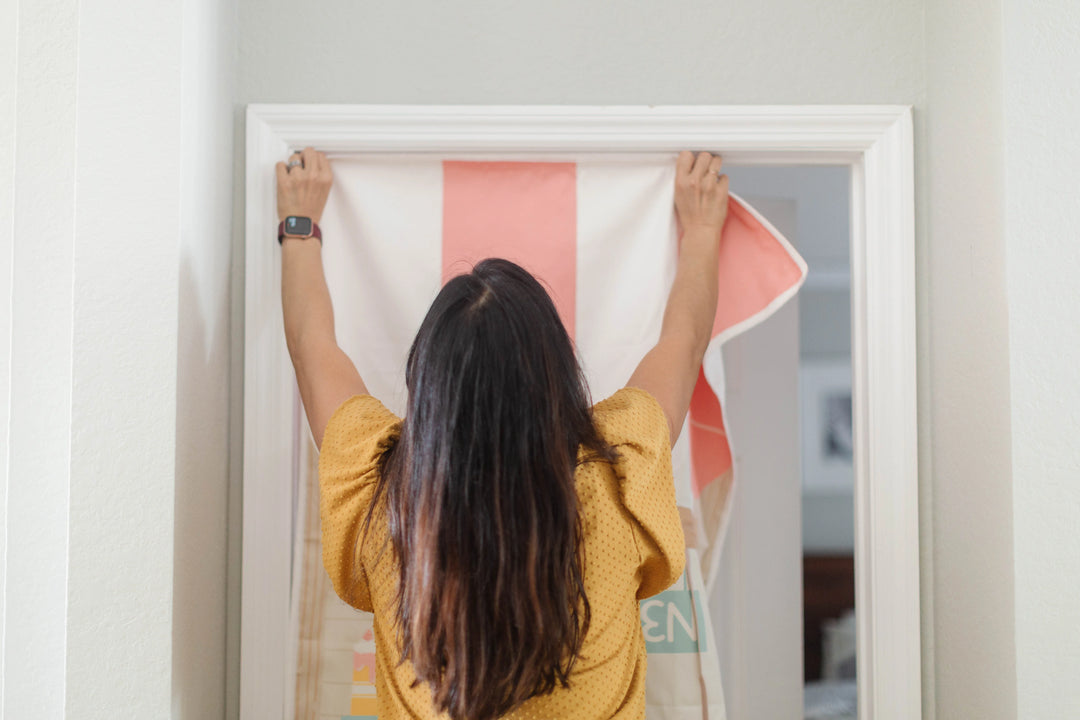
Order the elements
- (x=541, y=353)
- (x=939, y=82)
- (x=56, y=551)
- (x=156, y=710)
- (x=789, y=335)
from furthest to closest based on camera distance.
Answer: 1. (x=789, y=335)
2. (x=939, y=82)
3. (x=56, y=551)
4. (x=156, y=710)
5. (x=541, y=353)

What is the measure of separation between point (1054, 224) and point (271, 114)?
3.90 ft

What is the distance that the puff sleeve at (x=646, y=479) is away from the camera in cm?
93

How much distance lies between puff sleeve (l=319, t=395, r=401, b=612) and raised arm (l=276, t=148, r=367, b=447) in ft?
0.32

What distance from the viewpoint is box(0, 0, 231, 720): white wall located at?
1.02 meters

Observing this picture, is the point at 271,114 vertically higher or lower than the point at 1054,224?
higher

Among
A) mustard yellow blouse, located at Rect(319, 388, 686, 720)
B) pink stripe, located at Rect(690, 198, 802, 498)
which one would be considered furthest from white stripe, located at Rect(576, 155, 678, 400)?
mustard yellow blouse, located at Rect(319, 388, 686, 720)

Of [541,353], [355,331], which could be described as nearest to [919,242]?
[541,353]

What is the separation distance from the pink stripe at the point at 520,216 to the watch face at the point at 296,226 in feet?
0.75

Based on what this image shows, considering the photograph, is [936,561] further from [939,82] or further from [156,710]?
[156,710]

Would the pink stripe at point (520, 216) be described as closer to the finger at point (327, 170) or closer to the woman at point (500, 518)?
the finger at point (327, 170)

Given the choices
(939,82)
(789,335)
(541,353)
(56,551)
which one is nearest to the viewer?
(541,353)

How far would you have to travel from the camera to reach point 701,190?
1336 mm

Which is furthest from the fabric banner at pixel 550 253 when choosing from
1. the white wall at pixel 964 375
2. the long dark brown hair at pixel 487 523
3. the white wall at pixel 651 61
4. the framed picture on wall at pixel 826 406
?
the framed picture on wall at pixel 826 406

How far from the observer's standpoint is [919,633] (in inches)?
51.1
